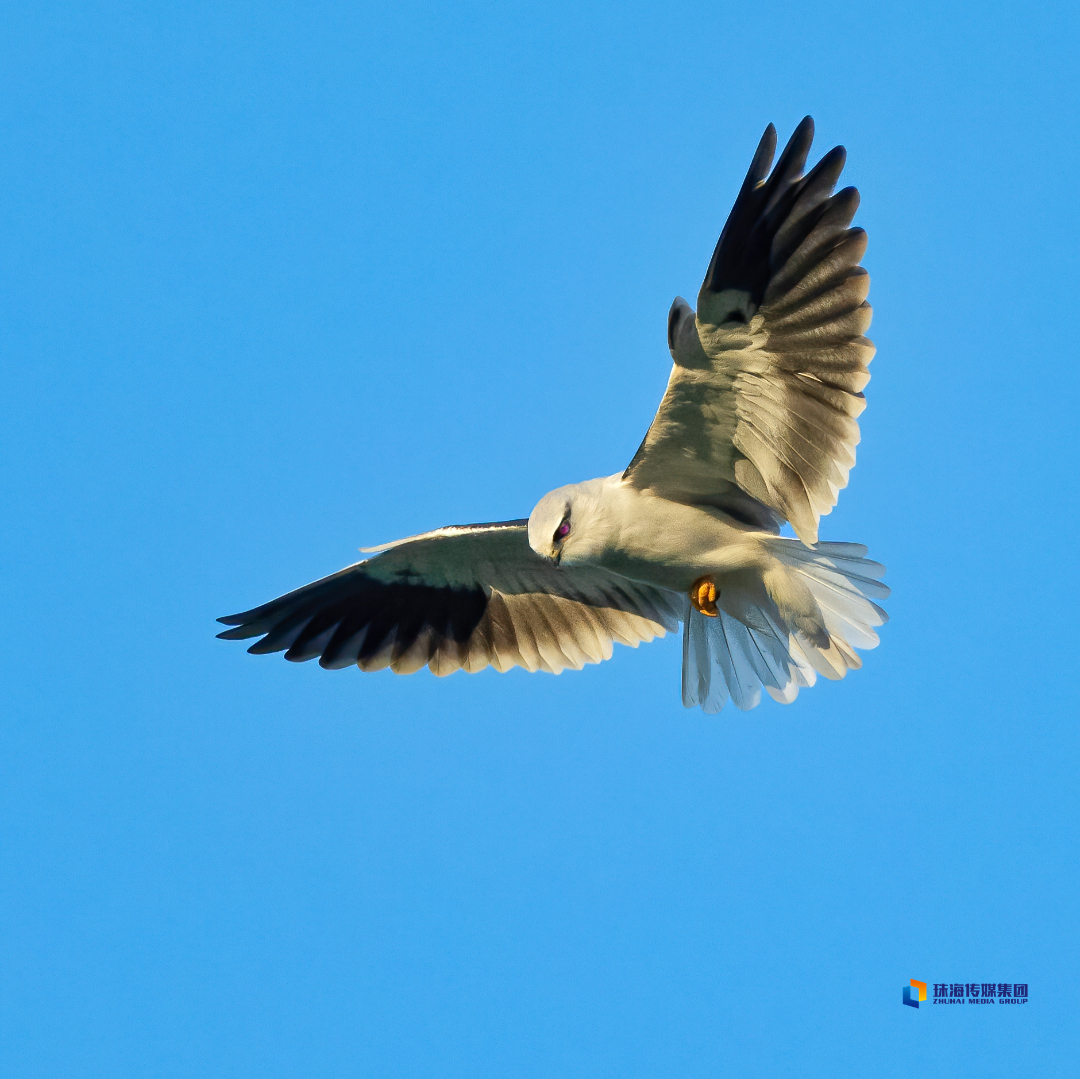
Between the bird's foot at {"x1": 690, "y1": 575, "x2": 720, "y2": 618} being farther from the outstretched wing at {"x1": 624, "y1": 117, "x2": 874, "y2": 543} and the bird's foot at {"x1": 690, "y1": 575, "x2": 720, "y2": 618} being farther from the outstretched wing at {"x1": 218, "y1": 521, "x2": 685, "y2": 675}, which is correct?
the outstretched wing at {"x1": 218, "y1": 521, "x2": 685, "y2": 675}

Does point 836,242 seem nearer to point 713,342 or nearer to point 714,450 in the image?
point 713,342

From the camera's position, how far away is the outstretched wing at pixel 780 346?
5.30m

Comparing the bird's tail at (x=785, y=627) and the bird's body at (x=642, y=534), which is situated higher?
the bird's body at (x=642, y=534)

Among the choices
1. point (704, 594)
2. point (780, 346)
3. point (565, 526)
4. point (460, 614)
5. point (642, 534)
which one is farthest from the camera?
point (460, 614)

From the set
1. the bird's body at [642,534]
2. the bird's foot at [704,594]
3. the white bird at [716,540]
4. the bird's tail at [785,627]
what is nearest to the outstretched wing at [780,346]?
the white bird at [716,540]

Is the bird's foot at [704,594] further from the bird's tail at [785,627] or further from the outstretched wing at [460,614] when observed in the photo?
the outstretched wing at [460,614]

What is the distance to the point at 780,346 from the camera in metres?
5.59

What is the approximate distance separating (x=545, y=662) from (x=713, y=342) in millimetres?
3021

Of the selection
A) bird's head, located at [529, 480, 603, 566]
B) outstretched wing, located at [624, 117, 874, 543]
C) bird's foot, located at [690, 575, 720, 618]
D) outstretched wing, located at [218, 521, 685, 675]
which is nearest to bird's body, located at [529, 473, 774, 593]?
bird's head, located at [529, 480, 603, 566]

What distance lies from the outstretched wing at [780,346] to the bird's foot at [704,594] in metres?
0.72

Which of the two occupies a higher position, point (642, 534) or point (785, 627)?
point (642, 534)

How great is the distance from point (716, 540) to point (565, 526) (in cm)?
81

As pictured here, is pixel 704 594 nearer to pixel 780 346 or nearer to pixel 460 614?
pixel 780 346

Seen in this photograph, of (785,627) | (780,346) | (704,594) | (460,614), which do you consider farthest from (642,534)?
(460,614)
